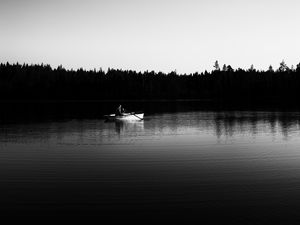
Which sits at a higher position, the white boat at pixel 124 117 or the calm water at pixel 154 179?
the white boat at pixel 124 117

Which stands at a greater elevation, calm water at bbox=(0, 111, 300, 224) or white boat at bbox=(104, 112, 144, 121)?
white boat at bbox=(104, 112, 144, 121)

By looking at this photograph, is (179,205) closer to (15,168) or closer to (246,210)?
(246,210)

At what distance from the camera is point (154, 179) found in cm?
2380

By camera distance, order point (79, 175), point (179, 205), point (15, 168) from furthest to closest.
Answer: point (15, 168) → point (79, 175) → point (179, 205)

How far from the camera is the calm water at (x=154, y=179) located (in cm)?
1745

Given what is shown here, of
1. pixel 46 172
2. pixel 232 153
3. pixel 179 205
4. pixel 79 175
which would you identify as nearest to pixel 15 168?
pixel 46 172

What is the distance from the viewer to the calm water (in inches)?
687

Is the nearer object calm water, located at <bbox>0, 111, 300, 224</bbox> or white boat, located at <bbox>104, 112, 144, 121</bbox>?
calm water, located at <bbox>0, 111, 300, 224</bbox>

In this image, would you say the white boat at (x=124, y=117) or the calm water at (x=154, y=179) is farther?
the white boat at (x=124, y=117)

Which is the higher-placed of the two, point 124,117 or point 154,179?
point 124,117

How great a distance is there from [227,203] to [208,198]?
1173 millimetres

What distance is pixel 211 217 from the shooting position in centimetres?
1652

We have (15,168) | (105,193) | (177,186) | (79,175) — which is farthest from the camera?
(15,168)

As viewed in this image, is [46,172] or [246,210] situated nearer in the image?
[246,210]
